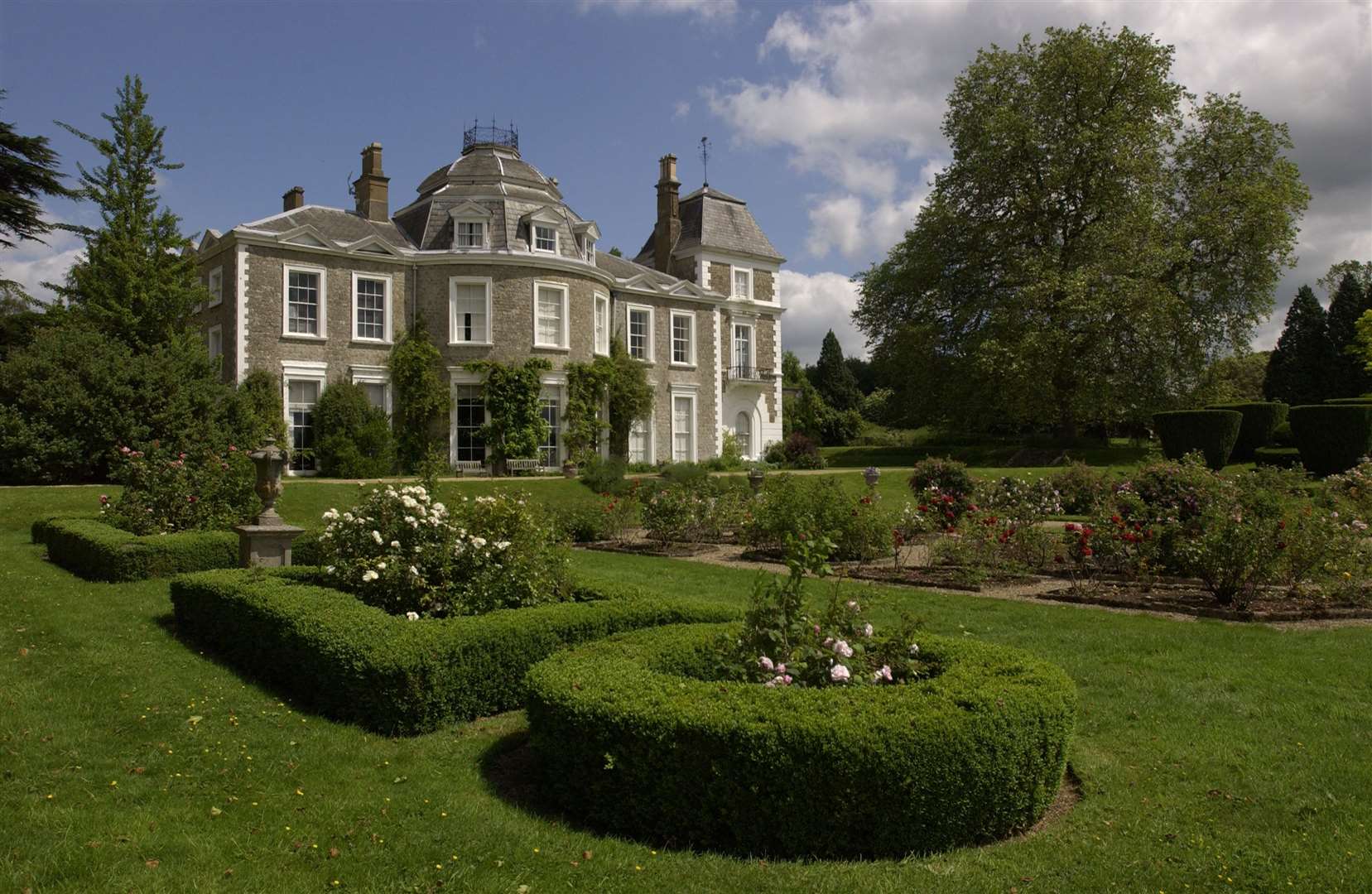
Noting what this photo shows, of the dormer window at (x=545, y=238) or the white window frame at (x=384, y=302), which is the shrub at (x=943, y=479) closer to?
the dormer window at (x=545, y=238)

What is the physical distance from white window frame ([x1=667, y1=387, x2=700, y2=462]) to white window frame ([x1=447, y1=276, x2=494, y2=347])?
23.6 ft

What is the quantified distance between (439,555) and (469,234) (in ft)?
67.7

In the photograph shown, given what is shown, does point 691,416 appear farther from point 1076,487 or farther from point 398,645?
point 398,645

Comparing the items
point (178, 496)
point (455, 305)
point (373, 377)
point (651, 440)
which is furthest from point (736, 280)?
point (178, 496)

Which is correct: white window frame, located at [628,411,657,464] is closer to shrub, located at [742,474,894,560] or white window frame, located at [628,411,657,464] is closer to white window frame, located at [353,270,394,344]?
white window frame, located at [353,270,394,344]

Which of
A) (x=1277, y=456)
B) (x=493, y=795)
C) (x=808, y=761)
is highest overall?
(x=1277, y=456)

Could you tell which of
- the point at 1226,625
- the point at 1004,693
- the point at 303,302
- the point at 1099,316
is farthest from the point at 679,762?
the point at 1099,316

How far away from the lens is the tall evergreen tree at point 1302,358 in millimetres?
42156

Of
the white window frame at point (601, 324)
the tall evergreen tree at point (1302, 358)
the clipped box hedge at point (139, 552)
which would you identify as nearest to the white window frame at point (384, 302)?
the white window frame at point (601, 324)

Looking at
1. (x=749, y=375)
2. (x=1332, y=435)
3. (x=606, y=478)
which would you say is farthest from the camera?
(x=749, y=375)

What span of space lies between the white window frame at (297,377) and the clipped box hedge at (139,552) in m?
11.7

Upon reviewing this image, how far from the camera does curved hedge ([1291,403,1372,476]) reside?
22.7 metres

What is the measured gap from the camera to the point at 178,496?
12047 mm

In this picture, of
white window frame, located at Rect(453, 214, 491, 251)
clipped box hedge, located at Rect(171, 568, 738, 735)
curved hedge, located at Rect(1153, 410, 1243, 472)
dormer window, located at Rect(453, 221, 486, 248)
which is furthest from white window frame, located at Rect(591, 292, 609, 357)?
clipped box hedge, located at Rect(171, 568, 738, 735)
